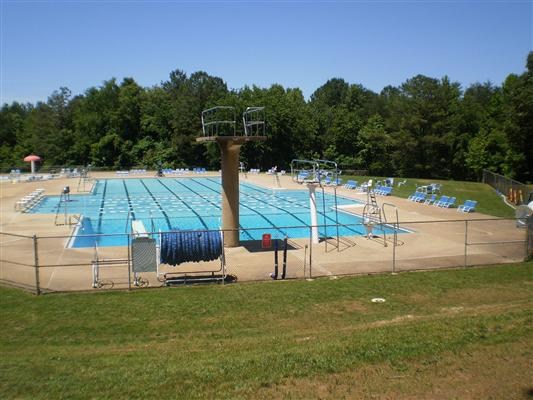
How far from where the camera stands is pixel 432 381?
21.0 ft

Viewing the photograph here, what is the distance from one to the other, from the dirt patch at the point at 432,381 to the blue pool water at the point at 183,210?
15.2 metres

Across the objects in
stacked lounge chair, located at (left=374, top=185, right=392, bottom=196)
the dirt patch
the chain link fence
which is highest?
stacked lounge chair, located at (left=374, top=185, right=392, bottom=196)

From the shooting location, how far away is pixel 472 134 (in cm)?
6450

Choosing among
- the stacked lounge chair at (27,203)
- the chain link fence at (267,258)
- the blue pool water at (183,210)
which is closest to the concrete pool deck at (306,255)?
the chain link fence at (267,258)

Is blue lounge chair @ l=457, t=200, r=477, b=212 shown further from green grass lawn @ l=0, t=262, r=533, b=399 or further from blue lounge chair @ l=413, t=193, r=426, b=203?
green grass lawn @ l=0, t=262, r=533, b=399

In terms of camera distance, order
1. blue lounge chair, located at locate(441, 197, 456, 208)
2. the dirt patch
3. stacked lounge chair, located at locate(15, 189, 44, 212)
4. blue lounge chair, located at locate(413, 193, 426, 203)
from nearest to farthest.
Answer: the dirt patch
stacked lounge chair, located at locate(15, 189, 44, 212)
blue lounge chair, located at locate(441, 197, 456, 208)
blue lounge chair, located at locate(413, 193, 426, 203)

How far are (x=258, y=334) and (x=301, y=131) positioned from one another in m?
59.2

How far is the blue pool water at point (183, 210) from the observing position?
82.6 feet

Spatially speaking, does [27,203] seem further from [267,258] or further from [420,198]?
[420,198]

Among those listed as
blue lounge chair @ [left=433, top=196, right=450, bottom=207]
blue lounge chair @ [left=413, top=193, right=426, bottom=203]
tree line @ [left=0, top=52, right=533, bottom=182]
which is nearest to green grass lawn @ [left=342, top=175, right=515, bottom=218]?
blue lounge chair @ [left=433, top=196, right=450, bottom=207]

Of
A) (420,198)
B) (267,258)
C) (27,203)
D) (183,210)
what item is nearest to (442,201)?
(420,198)

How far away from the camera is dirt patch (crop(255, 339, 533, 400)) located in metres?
6.06

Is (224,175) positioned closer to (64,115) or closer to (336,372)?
(336,372)

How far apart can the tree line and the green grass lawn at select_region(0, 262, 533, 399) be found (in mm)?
42939
